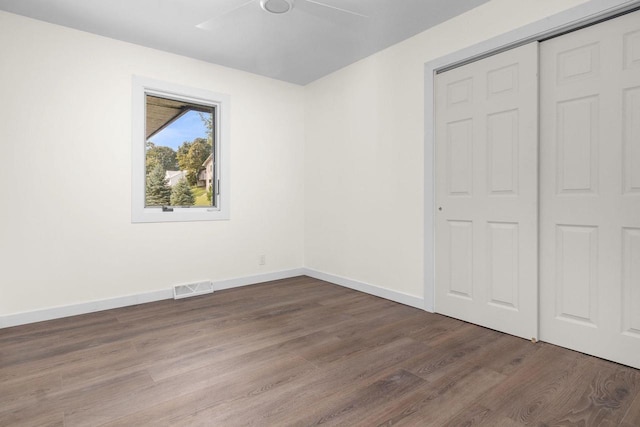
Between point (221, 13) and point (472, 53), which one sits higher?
point (221, 13)

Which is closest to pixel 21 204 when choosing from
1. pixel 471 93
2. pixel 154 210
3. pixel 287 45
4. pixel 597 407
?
pixel 154 210

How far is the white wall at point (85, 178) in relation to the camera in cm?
284

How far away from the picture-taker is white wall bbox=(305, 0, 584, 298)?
2.95 meters

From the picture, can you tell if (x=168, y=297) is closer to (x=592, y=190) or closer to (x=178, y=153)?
(x=178, y=153)

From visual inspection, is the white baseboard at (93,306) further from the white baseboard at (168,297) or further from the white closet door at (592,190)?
the white closet door at (592,190)

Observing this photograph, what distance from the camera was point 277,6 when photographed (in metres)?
2.70

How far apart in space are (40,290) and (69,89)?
176cm

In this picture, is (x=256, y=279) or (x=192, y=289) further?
(x=256, y=279)

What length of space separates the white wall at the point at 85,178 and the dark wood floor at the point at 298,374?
46 centimetres

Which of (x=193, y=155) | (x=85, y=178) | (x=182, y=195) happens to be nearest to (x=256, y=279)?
(x=182, y=195)

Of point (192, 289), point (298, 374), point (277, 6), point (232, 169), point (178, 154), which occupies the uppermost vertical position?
point (277, 6)

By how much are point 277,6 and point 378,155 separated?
1657 millimetres

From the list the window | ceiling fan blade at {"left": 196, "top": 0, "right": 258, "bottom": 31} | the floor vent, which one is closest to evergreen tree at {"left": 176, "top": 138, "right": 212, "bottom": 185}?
the window

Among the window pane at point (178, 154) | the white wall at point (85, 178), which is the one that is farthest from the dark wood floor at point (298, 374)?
the window pane at point (178, 154)
